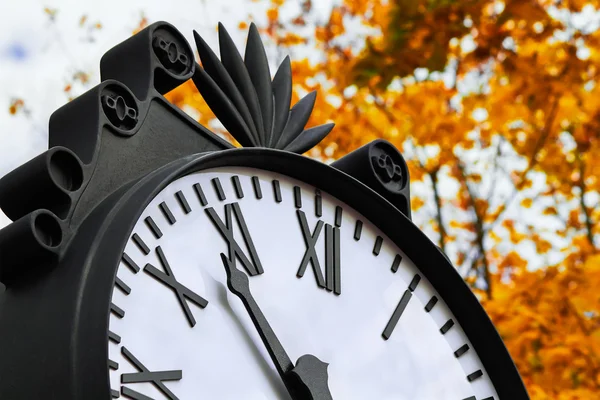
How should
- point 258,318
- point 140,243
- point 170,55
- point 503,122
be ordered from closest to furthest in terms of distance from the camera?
point 140,243 → point 258,318 → point 170,55 → point 503,122

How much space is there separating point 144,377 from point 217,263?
0.71ft

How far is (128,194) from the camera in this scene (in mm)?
1019

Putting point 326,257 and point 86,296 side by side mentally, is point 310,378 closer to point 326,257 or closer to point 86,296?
point 326,257

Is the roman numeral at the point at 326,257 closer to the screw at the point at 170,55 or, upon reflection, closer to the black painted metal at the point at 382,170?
the black painted metal at the point at 382,170

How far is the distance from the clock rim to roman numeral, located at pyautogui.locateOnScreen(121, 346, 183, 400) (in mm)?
68

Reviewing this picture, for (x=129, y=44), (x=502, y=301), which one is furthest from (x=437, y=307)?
(x=502, y=301)

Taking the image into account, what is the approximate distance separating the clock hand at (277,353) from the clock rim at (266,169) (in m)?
0.15

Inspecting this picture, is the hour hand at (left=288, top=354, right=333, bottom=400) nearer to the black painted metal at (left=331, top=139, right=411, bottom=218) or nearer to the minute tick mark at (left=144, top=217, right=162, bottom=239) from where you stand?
the minute tick mark at (left=144, top=217, right=162, bottom=239)

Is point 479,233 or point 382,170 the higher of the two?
point 479,233

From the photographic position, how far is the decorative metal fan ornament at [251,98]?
1.37 m

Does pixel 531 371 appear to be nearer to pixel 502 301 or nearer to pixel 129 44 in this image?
pixel 502 301

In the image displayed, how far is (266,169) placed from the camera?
1260mm

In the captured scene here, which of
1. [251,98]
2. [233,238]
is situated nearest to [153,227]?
[233,238]

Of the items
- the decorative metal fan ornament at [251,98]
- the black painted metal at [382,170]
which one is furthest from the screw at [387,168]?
the decorative metal fan ornament at [251,98]
